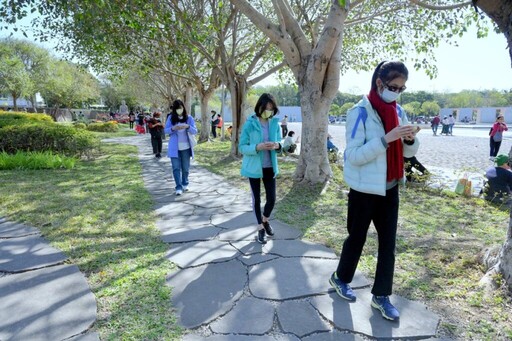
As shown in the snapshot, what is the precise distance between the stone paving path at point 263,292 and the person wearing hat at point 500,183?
4.13 metres

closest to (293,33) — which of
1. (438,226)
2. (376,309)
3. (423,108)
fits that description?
(438,226)

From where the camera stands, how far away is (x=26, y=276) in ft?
10.1

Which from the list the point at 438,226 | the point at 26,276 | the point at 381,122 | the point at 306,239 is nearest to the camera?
the point at 381,122

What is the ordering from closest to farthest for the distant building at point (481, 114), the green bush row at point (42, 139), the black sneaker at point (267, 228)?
the black sneaker at point (267, 228) → the green bush row at point (42, 139) → the distant building at point (481, 114)

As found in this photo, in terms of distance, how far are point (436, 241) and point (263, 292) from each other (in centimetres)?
242

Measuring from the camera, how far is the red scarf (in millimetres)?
2400

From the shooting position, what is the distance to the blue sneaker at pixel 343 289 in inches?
108

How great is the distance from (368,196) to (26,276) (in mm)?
2967

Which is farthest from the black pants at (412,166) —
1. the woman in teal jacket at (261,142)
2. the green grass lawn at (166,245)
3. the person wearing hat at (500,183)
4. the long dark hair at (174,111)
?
the long dark hair at (174,111)

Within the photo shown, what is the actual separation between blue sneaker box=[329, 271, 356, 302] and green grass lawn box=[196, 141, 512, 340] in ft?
1.47

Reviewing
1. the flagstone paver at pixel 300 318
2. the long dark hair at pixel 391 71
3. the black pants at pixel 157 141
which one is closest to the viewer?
the long dark hair at pixel 391 71

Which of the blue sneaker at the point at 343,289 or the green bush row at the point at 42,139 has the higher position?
the green bush row at the point at 42,139

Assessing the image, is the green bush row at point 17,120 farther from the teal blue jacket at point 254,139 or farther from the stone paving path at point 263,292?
the teal blue jacket at point 254,139

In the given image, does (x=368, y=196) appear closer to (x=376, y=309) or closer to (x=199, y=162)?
(x=376, y=309)
